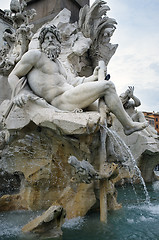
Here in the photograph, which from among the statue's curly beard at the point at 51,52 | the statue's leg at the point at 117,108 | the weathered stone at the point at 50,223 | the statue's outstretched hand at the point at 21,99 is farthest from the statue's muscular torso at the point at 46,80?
the weathered stone at the point at 50,223

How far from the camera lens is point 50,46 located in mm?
3701

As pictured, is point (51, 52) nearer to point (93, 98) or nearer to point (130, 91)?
point (93, 98)

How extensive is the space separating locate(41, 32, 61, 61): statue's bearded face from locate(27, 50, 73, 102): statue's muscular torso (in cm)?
8

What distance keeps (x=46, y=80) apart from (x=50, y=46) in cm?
56

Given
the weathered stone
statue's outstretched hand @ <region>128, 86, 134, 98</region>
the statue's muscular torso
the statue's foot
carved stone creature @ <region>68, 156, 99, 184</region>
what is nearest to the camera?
the weathered stone

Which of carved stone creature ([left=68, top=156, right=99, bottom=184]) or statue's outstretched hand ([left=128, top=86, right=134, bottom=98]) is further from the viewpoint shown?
statue's outstretched hand ([left=128, top=86, right=134, bottom=98])

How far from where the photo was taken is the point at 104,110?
3395 mm

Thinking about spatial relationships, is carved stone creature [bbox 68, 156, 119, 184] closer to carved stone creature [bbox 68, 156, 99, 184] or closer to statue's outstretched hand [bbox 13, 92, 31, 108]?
carved stone creature [bbox 68, 156, 99, 184]

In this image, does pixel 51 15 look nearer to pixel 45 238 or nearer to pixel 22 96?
pixel 22 96

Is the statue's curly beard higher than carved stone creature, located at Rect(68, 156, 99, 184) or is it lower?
higher

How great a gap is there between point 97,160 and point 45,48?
1.93 metres

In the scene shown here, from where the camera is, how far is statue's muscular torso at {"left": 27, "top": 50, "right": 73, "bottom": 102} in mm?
3600

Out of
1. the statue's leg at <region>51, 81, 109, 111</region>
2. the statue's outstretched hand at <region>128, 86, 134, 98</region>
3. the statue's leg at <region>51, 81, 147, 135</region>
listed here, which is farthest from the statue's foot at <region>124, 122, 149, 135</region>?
the statue's outstretched hand at <region>128, 86, 134, 98</region>

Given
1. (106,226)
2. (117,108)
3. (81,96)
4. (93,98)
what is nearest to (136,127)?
(117,108)
